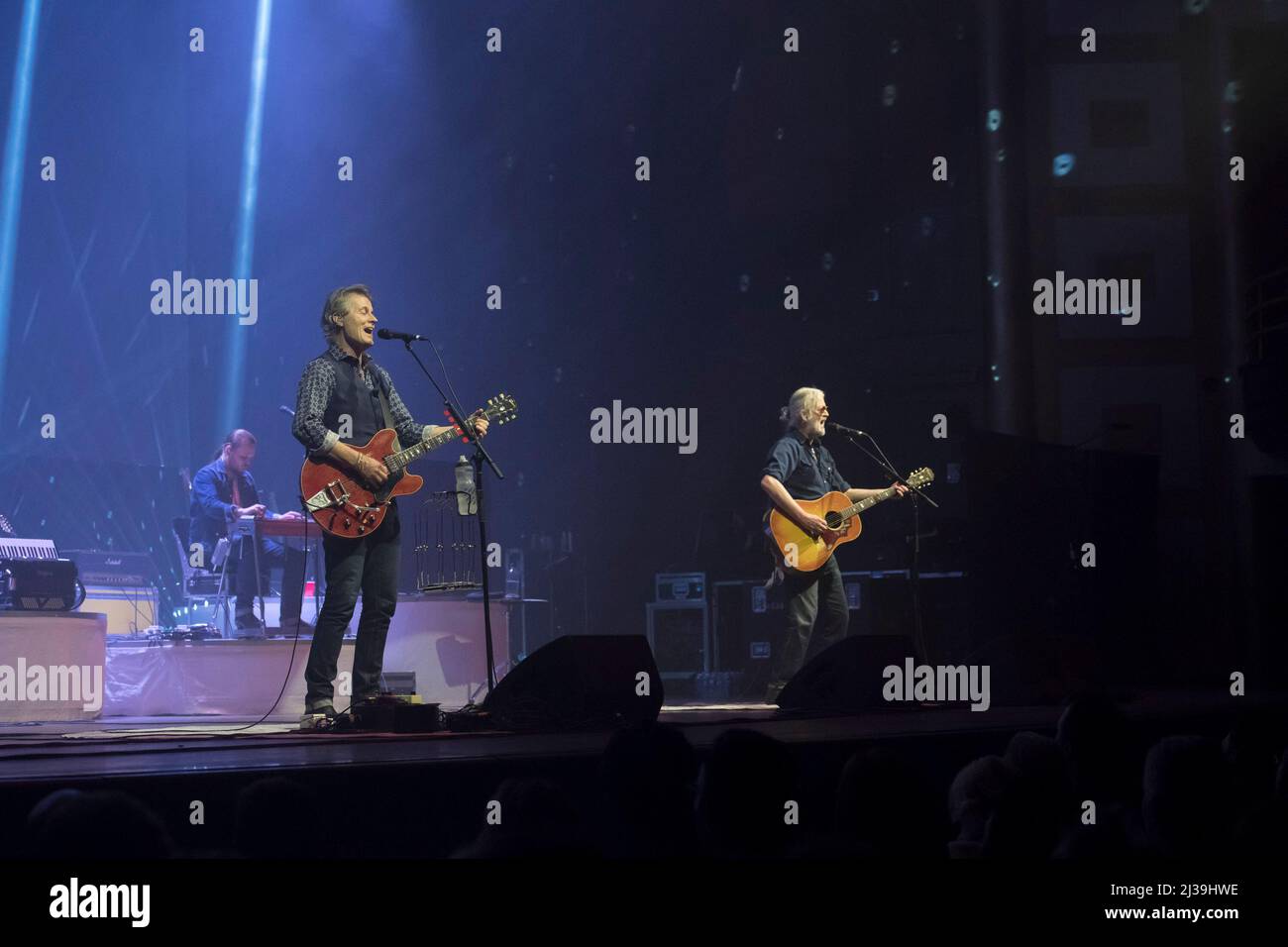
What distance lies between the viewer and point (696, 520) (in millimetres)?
9633

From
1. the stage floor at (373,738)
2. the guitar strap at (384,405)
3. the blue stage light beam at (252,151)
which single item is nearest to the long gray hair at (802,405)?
the stage floor at (373,738)

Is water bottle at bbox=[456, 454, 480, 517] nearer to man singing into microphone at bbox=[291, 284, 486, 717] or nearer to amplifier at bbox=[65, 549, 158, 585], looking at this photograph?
man singing into microphone at bbox=[291, 284, 486, 717]

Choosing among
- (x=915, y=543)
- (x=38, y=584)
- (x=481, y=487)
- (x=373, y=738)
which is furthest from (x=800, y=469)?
(x=38, y=584)

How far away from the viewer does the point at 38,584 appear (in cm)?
672

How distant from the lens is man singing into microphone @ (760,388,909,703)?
684 cm

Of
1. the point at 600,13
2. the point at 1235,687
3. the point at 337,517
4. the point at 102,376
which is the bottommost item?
the point at 1235,687

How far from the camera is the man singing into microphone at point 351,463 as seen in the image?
17.5ft

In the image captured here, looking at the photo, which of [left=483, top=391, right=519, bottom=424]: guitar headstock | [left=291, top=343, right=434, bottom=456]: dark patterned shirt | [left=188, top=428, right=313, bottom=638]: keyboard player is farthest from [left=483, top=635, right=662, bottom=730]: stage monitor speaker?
[left=188, top=428, right=313, bottom=638]: keyboard player

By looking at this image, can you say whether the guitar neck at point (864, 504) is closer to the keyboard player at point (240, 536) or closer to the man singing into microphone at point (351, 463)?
the man singing into microphone at point (351, 463)

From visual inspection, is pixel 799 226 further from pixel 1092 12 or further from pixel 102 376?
pixel 102 376

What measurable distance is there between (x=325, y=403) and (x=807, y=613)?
2.89 metres

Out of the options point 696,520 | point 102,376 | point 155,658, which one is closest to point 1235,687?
point 696,520
